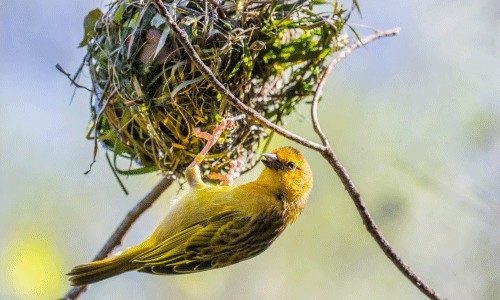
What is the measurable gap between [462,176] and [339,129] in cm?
211

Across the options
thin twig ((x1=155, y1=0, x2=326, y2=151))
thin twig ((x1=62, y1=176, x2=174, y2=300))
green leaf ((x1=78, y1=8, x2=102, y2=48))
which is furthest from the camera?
thin twig ((x1=62, y1=176, x2=174, y2=300))

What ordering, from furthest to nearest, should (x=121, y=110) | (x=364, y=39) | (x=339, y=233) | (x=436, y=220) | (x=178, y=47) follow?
(x=339, y=233) < (x=436, y=220) < (x=364, y=39) < (x=121, y=110) < (x=178, y=47)

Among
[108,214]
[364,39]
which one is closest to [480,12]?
[364,39]

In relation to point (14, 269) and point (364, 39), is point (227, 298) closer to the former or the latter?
point (14, 269)

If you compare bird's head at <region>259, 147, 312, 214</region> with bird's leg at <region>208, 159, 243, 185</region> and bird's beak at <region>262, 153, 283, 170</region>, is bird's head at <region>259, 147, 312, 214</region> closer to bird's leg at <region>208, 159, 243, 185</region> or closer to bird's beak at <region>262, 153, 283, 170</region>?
bird's beak at <region>262, 153, 283, 170</region>

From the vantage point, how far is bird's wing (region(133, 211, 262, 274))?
3059 millimetres

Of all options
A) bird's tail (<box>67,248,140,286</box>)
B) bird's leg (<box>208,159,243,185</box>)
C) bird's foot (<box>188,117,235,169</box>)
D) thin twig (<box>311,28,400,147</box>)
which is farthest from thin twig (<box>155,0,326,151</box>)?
bird's tail (<box>67,248,140,286</box>)

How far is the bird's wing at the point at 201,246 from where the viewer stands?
10.0 feet

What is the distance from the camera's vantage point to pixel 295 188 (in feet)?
10.7

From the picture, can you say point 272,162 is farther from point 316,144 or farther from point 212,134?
point 316,144

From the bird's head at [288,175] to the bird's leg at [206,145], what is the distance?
0.32 meters

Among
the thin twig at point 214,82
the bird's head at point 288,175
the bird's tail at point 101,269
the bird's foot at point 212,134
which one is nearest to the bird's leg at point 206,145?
the bird's foot at point 212,134

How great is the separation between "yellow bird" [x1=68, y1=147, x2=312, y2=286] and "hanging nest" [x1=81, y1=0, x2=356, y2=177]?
0.17 metres

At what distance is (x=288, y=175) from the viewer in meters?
3.25
